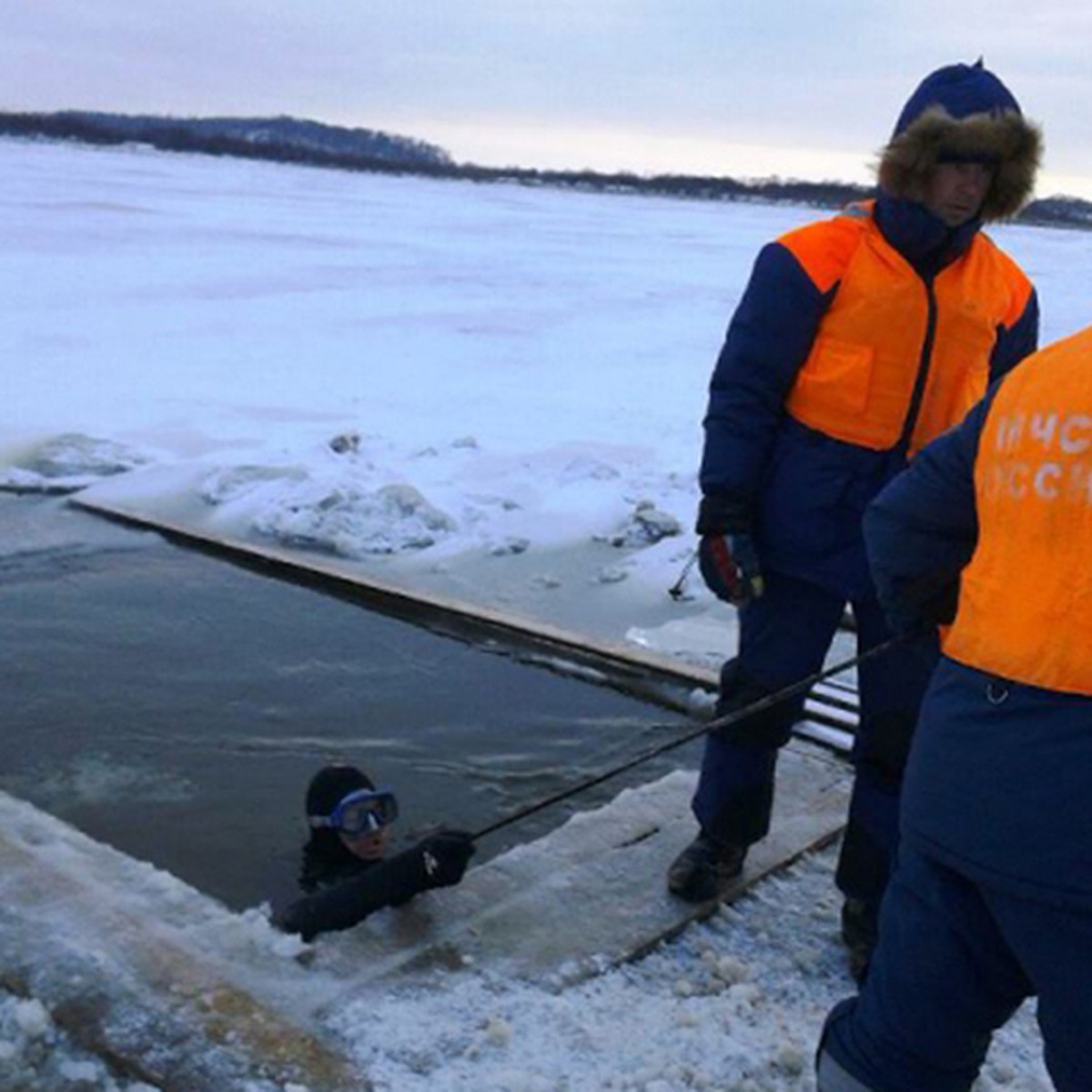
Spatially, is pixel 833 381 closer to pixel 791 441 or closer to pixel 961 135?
pixel 791 441

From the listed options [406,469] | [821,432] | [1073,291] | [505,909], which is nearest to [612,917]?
[505,909]

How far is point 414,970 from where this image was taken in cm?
263

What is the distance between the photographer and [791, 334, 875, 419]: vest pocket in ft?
8.82

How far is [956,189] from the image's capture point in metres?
2.59

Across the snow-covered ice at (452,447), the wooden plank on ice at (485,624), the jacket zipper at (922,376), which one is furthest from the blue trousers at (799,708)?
the wooden plank on ice at (485,624)

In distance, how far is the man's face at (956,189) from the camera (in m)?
2.58

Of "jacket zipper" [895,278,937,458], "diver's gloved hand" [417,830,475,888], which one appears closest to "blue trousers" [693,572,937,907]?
"jacket zipper" [895,278,937,458]

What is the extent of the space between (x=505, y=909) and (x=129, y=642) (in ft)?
7.76

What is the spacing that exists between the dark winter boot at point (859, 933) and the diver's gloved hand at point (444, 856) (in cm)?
80

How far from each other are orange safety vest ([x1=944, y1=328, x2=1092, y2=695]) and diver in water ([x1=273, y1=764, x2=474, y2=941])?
1422 millimetres

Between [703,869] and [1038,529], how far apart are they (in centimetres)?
159

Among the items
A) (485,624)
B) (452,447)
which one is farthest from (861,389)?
(452,447)

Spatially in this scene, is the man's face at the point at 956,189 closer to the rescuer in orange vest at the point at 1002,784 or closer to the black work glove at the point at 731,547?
the black work glove at the point at 731,547

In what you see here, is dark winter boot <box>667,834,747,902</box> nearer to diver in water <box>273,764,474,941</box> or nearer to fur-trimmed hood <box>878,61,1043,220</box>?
diver in water <box>273,764,474,941</box>
